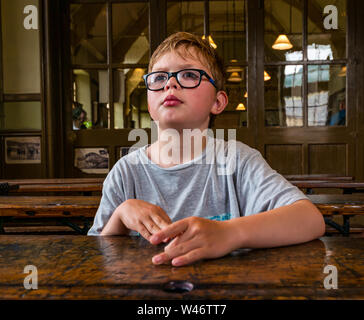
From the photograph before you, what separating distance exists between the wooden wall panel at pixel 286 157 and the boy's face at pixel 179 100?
2.65 m

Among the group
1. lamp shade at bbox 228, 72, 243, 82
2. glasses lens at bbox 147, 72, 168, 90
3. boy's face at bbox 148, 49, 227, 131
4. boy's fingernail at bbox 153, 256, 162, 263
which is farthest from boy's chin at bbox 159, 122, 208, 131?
lamp shade at bbox 228, 72, 243, 82

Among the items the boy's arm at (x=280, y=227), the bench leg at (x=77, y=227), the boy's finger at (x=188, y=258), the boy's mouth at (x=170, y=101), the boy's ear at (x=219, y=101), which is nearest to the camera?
the boy's finger at (x=188, y=258)

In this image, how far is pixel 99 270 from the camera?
1.58ft

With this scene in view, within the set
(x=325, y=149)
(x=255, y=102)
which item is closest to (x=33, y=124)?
(x=255, y=102)

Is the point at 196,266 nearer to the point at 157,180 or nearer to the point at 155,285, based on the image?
the point at 155,285

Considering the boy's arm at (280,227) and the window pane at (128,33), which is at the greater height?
the window pane at (128,33)

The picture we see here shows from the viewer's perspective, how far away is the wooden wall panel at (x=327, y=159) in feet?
11.6

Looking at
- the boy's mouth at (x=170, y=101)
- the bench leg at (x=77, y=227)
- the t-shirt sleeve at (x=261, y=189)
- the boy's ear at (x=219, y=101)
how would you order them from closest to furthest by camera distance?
the t-shirt sleeve at (x=261, y=189), the boy's mouth at (x=170, y=101), the boy's ear at (x=219, y=101), the bench leg at (x=77, y=227)

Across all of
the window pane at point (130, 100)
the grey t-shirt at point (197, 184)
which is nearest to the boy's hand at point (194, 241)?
the grey t-shirt at point (197, 184)

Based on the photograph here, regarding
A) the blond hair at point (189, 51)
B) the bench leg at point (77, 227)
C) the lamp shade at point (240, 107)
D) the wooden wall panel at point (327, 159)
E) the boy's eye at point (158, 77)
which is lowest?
the bench leg at point (77, 227)

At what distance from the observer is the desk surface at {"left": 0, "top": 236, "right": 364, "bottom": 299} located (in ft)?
1.31

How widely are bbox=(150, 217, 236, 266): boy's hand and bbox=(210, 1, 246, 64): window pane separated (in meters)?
3.19

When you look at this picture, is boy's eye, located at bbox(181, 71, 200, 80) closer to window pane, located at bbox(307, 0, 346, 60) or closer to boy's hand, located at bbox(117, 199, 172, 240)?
boy's hand, located at bbox(117, 199, 172, 240)

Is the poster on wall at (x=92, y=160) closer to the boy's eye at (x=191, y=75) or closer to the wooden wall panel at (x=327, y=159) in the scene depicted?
the wooden wall panel at (x=327, y=159)
